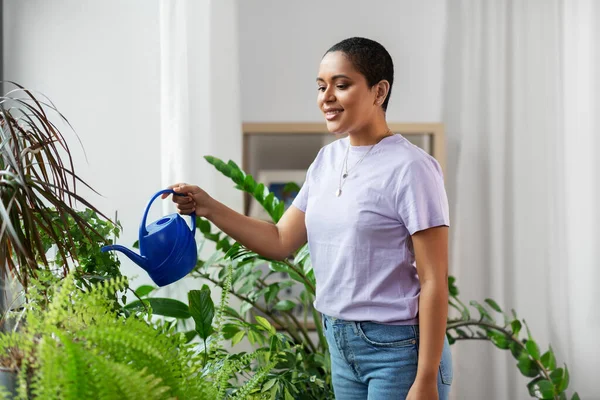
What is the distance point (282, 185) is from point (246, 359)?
1.80m

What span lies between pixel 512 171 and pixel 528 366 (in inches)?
33.5

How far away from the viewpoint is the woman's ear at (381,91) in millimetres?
1392

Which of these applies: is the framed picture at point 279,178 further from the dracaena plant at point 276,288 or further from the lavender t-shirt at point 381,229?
the lavender t-shirt at point 381,229

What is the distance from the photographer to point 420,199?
1.29m

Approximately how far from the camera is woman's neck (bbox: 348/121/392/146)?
1.43 metres

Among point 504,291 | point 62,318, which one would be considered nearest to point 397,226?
point 62,318

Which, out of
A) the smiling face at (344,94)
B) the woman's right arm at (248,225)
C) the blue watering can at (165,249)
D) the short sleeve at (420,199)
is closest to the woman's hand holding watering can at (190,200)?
the woman's right arm at (248,225)

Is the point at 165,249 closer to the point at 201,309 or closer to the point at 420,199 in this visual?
the point at 201,309

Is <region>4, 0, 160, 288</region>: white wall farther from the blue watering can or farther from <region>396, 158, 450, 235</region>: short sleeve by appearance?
<region>396, 158, 450, 235</region>: short sleeve

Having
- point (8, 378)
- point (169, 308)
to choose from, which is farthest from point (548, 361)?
point (8, 378)

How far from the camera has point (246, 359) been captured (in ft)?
3.10

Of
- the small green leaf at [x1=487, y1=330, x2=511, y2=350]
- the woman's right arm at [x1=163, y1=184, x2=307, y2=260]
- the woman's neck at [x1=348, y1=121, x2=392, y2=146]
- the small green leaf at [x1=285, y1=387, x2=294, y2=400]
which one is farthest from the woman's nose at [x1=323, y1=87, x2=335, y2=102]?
the small green leaf at [x1=487, y1=330, x2=511, y2=350]

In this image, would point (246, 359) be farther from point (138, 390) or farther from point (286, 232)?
point (286, 232)

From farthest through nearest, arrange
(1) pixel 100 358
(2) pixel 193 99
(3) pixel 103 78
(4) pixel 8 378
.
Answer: (3) pixel 103 78
(2) pixel 193 99
(4) pixel 8 378
(1) pixel 100 358
